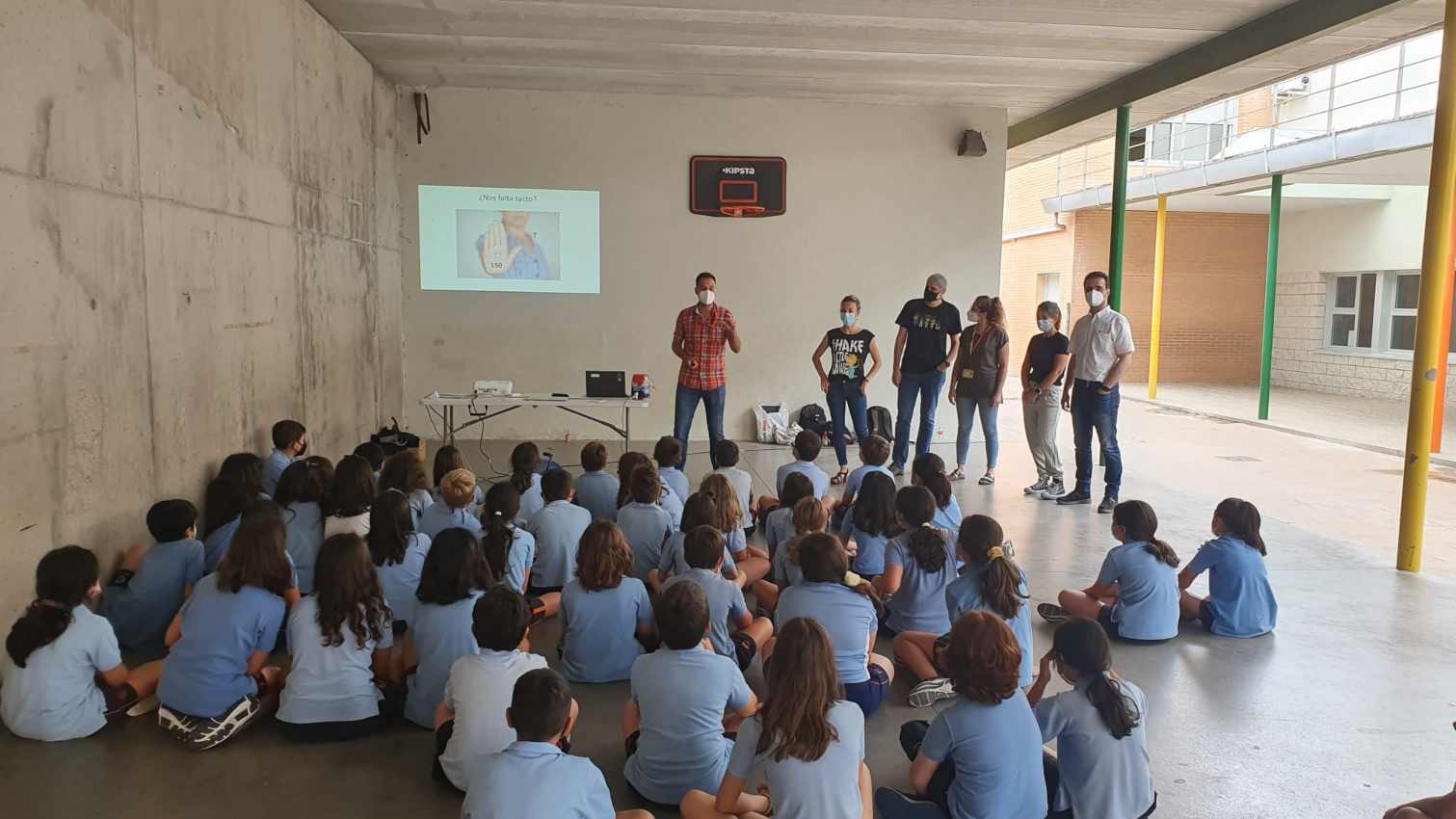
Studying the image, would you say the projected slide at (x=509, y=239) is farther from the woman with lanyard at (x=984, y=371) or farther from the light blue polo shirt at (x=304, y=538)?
the light blue polo shirt at (x=304, y=538)

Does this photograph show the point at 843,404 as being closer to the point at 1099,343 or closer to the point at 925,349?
the point at 925,349

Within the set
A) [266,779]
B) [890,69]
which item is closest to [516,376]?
[890,69]

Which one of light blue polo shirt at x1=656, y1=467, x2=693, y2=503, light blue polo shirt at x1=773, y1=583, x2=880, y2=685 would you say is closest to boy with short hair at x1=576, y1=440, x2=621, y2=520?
light blue polo shirt at x1=656, y1=467, x2=693, y2=503

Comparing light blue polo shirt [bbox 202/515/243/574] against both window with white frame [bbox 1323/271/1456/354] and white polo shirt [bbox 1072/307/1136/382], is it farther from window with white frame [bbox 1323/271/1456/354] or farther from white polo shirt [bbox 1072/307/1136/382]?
window with white frame [bbox 1323/271/1456/354]

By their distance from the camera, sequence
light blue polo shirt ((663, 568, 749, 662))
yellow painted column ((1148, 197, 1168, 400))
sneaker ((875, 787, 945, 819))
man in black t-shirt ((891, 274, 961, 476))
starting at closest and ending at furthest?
sneaker ((875, 787, 945, 819)) → light blue polo shirt ((663, 568, 749, 662)) → man in black t-shirt ((891, 274, 961, 476)) → yellow painted column ((1148, 197, 1168, 400))

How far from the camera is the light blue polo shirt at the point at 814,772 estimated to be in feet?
7.51

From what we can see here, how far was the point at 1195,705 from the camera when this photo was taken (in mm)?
3627

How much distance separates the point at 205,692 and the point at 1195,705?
331 centimetres

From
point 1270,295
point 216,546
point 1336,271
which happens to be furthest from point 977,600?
point 1336,271

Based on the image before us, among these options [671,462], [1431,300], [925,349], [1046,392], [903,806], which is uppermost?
[1431,300]

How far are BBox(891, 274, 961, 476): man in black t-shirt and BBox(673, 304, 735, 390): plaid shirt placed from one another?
4.23ft

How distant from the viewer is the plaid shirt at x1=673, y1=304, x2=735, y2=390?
24.3 feet

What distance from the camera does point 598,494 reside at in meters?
5.18

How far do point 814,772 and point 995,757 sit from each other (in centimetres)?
48
